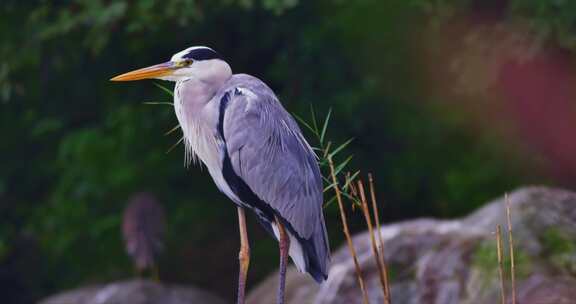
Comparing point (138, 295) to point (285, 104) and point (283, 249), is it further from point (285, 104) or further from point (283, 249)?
point (283, 249)

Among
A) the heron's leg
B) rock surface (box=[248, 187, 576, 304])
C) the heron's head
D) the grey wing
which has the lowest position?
rock surface (box=[248, 187, 576, 304])

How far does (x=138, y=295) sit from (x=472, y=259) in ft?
9.57

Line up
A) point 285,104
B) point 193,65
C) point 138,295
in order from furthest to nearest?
point 285,104 < point 138,295 < point 193,65

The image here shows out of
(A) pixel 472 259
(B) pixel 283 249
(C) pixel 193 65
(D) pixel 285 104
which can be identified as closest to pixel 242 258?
(B) pixel 283 249

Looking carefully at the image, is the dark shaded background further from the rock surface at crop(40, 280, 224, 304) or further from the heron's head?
the heron's head

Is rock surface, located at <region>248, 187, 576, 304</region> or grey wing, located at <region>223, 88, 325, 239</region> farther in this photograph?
rock surface, located at <region>248, 187, 576, 304</region>

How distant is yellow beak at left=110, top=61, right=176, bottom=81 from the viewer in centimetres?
399

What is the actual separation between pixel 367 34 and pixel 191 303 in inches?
126

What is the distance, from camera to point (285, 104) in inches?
385

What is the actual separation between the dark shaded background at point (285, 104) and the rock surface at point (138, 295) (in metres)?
1.91

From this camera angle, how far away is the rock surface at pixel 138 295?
795 cm

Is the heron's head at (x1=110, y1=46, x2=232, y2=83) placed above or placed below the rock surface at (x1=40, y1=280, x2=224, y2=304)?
above

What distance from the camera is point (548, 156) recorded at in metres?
9.62

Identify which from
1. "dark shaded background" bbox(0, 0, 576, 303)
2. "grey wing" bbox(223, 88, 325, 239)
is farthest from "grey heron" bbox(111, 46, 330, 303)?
"dark shaded background" bbox(0, 0, 576, 303)
